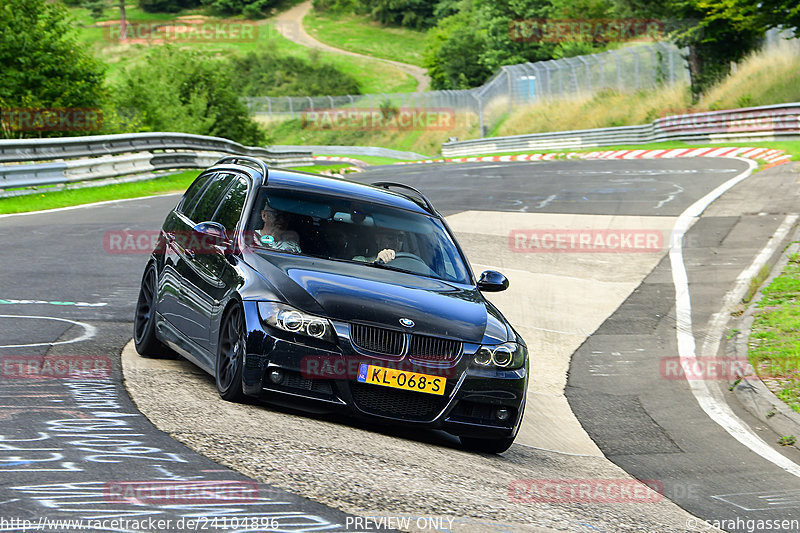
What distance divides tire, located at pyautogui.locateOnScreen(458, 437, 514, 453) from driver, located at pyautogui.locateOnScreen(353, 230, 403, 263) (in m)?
1.47

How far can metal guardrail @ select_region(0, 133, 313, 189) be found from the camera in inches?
821

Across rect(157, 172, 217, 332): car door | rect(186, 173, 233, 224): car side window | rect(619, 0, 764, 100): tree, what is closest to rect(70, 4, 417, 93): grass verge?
rect(619, 0, 764, 100): tree

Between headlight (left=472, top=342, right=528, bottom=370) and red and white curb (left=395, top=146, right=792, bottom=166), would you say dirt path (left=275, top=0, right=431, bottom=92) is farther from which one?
headlight (left=472, top=342, right=528, bottom=370)

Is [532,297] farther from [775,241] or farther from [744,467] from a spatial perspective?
[744,467]

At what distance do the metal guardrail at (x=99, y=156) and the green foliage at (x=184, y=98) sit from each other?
397cm

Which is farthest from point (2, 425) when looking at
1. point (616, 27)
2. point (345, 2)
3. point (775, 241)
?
point (345, 2)

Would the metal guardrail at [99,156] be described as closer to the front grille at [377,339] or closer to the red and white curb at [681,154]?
the red and white curb at [681,154]

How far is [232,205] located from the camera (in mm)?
8492

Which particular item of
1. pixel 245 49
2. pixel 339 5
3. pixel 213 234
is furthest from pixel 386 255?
pixel 339 5

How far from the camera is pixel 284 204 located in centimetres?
820

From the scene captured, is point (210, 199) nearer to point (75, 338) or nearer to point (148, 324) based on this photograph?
point (148, 324)

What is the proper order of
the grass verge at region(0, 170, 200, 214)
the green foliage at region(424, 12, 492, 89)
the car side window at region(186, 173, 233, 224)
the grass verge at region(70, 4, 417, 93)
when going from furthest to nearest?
the grass verge at region(70, 4, 417, 93)
the green foliage at region(424, 12, 492, 89)
the grass verge at region(0, 170, 200, 214)
the car side window at region(186, 173, 233, 224)

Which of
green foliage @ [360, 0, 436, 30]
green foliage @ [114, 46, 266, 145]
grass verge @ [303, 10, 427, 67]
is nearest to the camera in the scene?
green foliage @ [114, 46, 266, 145]

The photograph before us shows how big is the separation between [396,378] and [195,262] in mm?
2245
